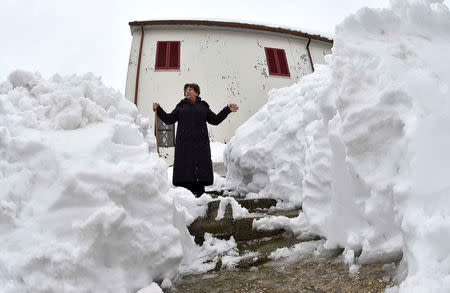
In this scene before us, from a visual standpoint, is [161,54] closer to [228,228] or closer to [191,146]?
[191,146]

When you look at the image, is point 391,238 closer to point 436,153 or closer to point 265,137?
point 436,153

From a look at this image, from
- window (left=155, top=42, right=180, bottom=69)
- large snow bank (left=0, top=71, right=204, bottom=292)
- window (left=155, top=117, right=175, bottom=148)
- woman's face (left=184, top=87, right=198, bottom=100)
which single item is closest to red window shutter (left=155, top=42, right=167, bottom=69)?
window (left=155, top=42, right=180, bottom=69)

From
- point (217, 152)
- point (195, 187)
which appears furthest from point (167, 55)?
point (195, 187)

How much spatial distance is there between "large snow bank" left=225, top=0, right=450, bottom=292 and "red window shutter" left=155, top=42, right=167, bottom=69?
8.90 m

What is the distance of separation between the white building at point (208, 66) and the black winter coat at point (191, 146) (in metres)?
6.21

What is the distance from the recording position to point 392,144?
6.21ft

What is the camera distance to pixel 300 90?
5.21 m

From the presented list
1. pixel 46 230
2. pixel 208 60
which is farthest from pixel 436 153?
pixel 208 60

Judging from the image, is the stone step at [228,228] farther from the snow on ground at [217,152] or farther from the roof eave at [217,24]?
the roof eave at [217,24]

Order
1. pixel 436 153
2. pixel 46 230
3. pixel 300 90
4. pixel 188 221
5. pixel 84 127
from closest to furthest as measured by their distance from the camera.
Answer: pixel 436 153 < pixel 46 230 < pixel 84 127 < pixel 188 221 < pixel 300 90

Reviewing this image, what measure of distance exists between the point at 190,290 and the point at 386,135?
4.64 feet

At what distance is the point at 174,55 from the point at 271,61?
10.3 feet

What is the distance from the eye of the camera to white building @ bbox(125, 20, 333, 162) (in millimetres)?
10898

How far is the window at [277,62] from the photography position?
11.8 meters
